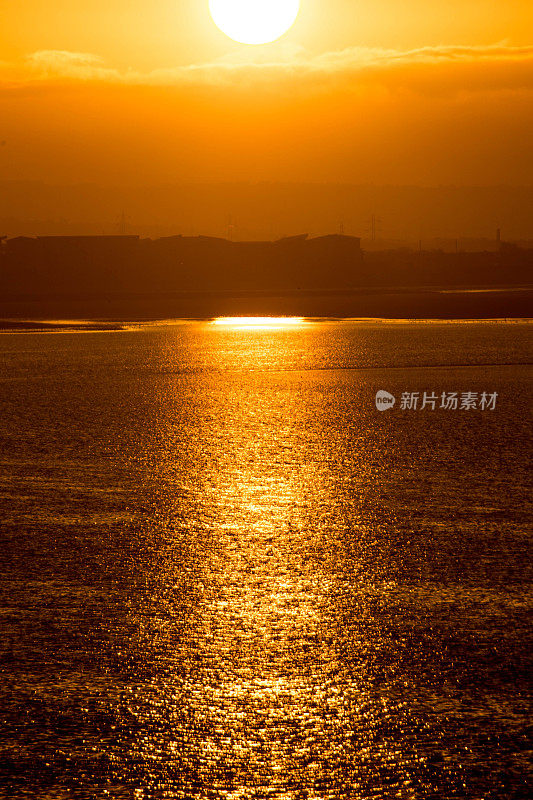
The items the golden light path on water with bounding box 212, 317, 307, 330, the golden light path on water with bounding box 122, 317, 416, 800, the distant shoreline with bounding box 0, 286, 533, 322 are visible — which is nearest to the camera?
the golden light path on water with bounding box 122, 317, 416, 800

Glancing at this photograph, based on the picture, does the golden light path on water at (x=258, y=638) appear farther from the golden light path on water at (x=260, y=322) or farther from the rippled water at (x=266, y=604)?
the golden light path on water at (x=260, y=322)

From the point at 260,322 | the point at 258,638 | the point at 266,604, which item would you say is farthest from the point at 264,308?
the point at 258,638

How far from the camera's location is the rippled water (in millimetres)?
4102

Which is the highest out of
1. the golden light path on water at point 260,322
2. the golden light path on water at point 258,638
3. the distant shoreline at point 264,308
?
the distant shoreline at point 264,308

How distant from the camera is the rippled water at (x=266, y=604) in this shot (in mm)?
4102

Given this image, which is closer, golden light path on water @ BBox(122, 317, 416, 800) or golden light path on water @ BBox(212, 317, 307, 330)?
golden light path on water @ BBox(122, 317, 416, 800)

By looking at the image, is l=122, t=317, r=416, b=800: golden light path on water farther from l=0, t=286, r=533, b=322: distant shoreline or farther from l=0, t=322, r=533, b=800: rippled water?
l=0, t=286, r=533, b=322: distant shoreline

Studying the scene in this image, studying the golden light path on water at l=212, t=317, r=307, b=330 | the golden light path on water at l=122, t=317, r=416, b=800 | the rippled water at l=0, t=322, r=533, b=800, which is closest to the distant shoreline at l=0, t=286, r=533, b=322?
the golden light path on water at l=212, t=317, r=307, b=330

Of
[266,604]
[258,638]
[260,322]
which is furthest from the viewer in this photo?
[260,322]

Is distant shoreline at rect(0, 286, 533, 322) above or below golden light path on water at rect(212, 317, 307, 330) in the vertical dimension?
above

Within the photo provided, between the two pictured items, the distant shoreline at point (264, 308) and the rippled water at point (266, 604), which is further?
the distant shoreline at point (264, 308)

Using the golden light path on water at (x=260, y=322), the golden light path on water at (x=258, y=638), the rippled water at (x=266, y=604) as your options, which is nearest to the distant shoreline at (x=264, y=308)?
the golden light path on water at (x=260, y=322)

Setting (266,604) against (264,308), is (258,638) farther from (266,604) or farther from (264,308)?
(264,308)

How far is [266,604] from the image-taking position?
5883 millimetres
